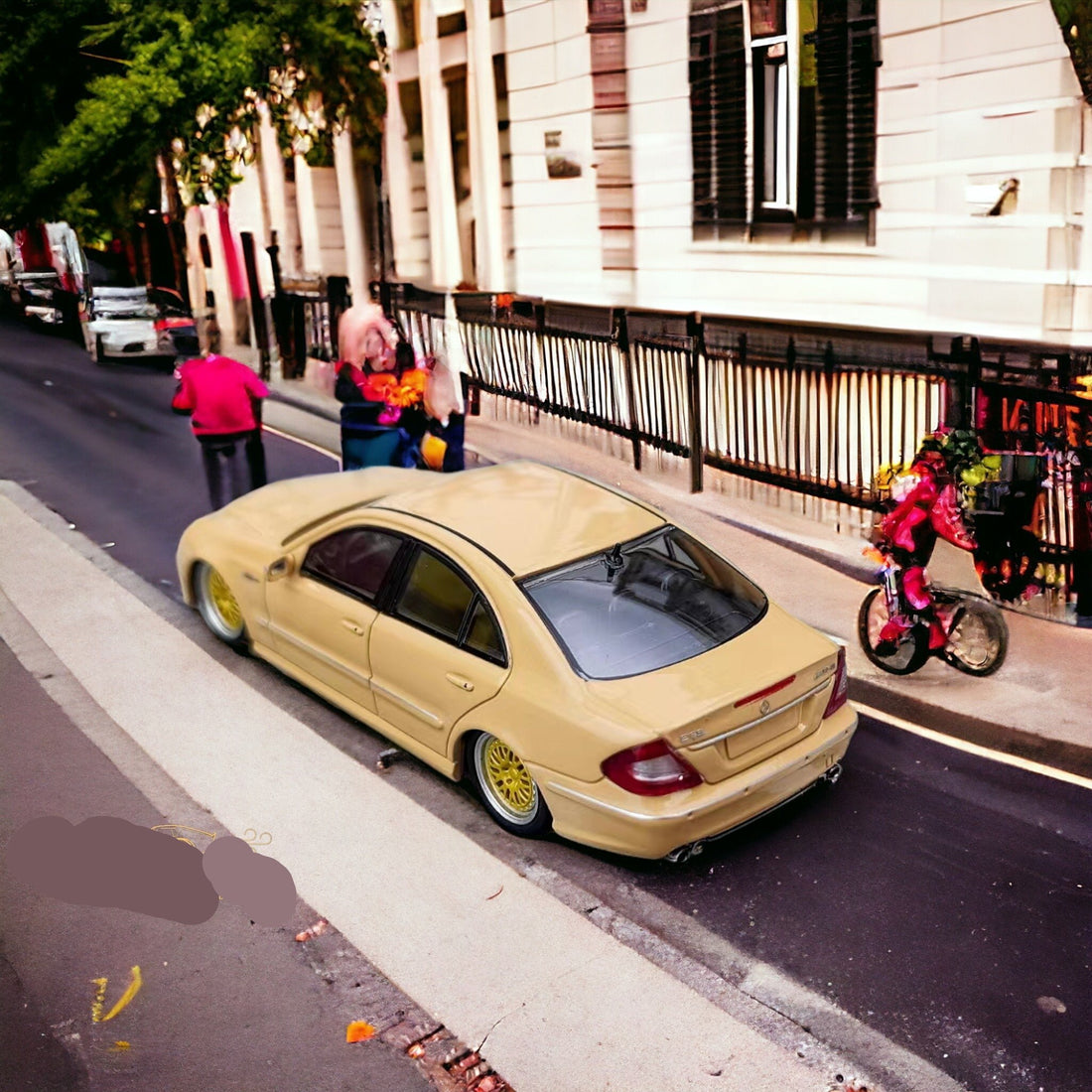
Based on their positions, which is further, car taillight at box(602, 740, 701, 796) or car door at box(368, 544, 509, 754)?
car door at box(368, 544, 509, 754)

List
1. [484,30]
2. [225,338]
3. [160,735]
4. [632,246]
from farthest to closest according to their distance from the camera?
[225,338] → [484,30] → [632,246] → [160,735]

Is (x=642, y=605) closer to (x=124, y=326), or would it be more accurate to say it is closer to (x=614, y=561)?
(x=614, y=561)

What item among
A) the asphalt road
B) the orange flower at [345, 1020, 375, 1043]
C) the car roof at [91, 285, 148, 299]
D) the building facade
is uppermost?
the building facade

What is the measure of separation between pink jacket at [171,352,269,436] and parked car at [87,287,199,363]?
10120 mm

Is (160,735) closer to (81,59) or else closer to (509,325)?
(509,325)

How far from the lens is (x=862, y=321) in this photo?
10.7 metres

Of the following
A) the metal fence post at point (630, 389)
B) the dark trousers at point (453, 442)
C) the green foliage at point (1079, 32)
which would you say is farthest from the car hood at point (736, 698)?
the metal fence post at point (630, 389)

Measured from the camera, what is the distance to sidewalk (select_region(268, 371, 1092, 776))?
6508 mm

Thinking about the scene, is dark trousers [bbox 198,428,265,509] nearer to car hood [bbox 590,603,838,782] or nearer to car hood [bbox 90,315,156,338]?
car hood [bbox 590,603,838,782]

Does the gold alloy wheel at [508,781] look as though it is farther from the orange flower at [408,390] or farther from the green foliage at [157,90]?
the green foliage at [157,90]

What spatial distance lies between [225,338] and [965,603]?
17269 millimetres

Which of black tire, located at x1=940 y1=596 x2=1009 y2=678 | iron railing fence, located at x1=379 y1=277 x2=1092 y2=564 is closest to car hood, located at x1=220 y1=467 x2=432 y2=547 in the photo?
iron railing fence, located at x1=379 y1=277 x2=1092 y2=564

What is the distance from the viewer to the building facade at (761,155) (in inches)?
361

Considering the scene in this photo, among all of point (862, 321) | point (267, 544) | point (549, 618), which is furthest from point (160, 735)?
point (862, 321)
